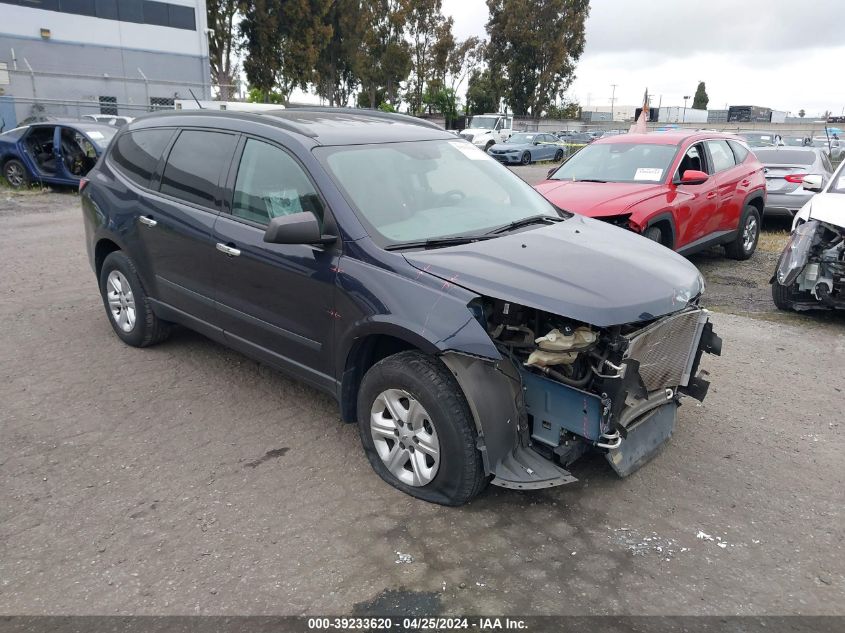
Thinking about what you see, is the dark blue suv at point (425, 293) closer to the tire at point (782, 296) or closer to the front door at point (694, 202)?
the tire at point (782, 296)

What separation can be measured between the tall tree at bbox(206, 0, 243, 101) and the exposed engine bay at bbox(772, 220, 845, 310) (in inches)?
1431

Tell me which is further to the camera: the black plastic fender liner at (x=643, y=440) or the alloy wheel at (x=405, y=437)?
the black plastic fender liner at (x=643, y=440)

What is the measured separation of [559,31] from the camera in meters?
52.9

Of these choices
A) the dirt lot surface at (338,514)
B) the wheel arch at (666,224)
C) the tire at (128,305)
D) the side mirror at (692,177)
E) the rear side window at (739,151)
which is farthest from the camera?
the rear side window at (739,151)

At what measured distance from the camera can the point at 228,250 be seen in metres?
4.08

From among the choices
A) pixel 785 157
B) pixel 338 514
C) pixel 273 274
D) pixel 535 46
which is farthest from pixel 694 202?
pixel 535 46

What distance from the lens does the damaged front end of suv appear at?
3.07 metres

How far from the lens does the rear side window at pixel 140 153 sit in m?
4.89

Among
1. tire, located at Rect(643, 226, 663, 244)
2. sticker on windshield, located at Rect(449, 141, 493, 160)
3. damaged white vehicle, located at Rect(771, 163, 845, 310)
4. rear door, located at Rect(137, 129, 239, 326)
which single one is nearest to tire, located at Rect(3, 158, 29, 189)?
rear door, located at Rect(137, 129, 239, 326)

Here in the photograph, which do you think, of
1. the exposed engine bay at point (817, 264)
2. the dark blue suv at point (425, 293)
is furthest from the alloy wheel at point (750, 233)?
the dark blue suv at point (425, 293)

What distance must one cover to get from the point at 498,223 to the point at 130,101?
32.6m

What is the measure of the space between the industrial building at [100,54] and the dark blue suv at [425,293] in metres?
26.2

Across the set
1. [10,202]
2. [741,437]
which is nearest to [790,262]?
[741,437]

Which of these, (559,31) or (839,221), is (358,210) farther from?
(559,31)
